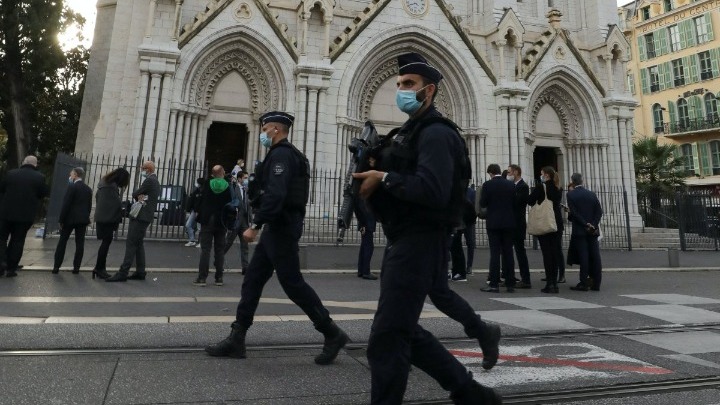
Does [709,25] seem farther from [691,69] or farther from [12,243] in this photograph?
[12,243]

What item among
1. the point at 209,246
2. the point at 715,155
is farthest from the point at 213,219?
the point at 715,155

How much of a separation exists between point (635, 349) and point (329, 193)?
12.1 meters

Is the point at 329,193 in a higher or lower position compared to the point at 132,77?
lower

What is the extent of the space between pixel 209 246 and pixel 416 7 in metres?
15.4

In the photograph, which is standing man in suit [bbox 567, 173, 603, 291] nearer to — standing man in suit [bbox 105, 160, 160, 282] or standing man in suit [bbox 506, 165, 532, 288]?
standing man in suit [bbox 506, 165, 532, 288]

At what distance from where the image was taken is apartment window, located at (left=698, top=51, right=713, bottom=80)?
34.9m

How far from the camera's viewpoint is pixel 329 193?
51.2 feet

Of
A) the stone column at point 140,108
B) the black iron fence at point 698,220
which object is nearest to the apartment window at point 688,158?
the black iron fence at point 698,220

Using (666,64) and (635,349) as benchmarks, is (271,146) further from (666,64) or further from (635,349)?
(666,64)

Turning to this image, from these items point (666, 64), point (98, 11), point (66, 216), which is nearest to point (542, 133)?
point (66, 216)

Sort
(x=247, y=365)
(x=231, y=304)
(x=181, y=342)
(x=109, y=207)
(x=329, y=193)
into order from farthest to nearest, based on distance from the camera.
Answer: (x=329, y=193)
(x=109, y=207)
(x=231, y=304)
(x=181, y=342)
(x=247, y=365)

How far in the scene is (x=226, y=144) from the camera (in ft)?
61.8

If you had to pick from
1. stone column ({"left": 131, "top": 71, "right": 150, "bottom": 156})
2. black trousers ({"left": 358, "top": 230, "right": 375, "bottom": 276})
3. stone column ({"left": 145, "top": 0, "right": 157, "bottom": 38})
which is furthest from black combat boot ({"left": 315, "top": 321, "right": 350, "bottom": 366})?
stone column ({"left": 145, "top": 0, "right": 157, "bottom": 38})

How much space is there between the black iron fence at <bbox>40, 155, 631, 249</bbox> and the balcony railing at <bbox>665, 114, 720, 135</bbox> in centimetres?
2233
